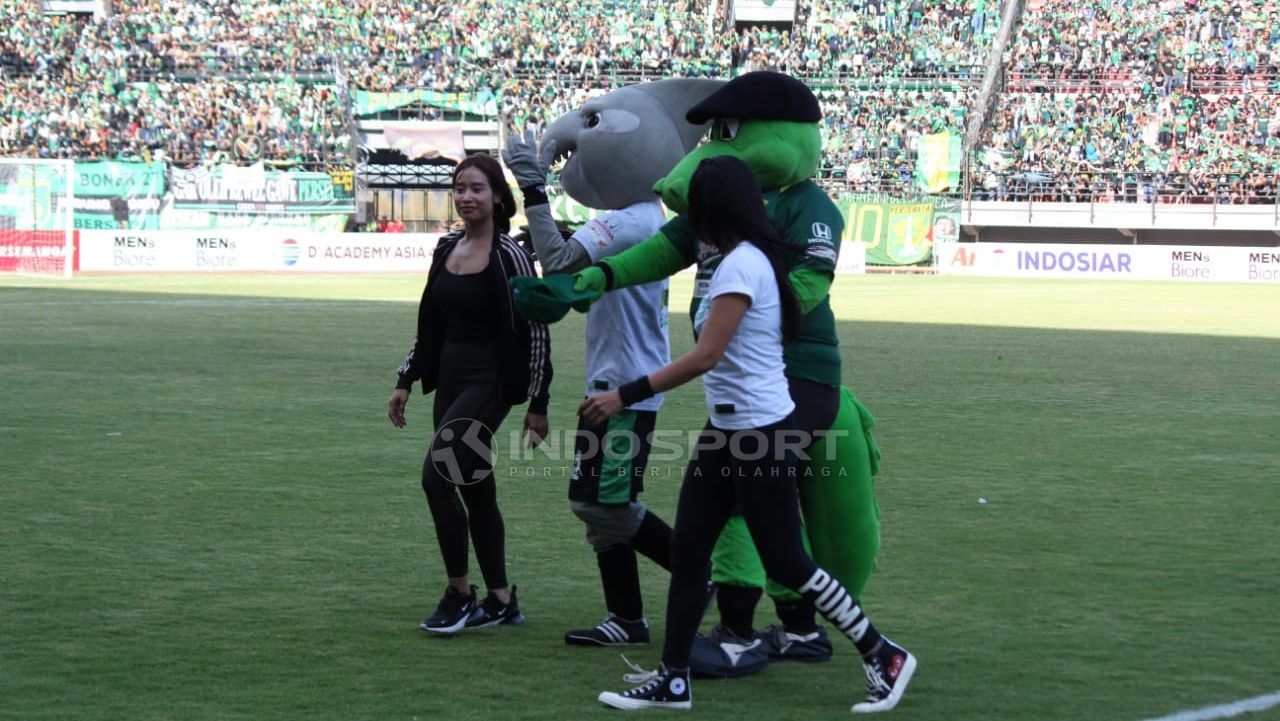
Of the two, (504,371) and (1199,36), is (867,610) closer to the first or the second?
(504,371)

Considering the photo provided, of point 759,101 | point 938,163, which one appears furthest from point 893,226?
point 759,101

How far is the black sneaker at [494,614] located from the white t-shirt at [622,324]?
94 cm

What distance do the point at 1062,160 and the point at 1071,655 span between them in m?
43.2

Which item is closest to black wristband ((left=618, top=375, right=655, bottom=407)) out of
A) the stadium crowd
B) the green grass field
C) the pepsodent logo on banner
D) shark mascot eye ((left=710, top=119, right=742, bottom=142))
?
the green grass field

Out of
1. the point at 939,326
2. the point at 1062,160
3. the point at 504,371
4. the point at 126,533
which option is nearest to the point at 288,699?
the point at 504,371

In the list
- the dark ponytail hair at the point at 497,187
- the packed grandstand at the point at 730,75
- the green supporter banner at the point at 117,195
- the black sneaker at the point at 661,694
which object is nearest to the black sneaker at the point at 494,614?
the black sneaker at the point at 661,694

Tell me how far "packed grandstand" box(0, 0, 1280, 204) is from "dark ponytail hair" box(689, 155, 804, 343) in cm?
4078

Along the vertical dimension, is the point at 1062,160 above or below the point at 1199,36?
below

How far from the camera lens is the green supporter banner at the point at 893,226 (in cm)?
4494

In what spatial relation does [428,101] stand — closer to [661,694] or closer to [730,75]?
[730,75]

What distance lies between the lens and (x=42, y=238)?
38312 millimetres

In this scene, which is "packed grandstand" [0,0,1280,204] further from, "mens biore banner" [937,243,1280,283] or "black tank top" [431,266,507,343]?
"black tank top" [431,266,507,343]

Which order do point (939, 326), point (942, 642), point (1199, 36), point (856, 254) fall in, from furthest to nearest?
point (1199, 36) < point (856, 254) < point (939, 326) < point (942, 642)

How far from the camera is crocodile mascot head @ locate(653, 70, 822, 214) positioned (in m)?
5.57
